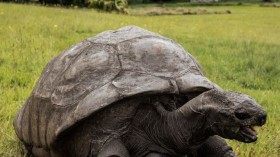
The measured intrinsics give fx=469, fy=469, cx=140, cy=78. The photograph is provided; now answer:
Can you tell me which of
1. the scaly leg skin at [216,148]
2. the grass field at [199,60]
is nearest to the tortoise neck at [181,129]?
the scaly leg skin at [216,148]

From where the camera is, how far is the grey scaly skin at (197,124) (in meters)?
2.25

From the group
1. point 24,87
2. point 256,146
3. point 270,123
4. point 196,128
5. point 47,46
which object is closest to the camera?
point 196,128

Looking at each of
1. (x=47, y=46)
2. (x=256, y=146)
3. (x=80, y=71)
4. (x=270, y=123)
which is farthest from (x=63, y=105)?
(x=47, y=46)

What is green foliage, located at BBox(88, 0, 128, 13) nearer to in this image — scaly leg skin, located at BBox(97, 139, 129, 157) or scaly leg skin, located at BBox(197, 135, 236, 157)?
scaly leg skin, located at BBox(197, 135, 236, 157)

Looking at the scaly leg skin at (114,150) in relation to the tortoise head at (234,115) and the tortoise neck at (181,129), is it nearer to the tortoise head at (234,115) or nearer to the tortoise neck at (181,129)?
the tortoise neck at (181,129)

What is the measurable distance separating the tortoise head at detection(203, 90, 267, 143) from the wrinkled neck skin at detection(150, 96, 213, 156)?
5cm

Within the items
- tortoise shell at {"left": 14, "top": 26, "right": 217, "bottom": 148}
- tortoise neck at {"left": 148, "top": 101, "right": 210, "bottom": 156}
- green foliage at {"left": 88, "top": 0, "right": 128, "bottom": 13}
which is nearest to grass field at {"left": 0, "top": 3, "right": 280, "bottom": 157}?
tortoise shell at {"left": 14, "top": 26, "right": 217, "bottom": 148}

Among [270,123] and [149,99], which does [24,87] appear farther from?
[149,99]

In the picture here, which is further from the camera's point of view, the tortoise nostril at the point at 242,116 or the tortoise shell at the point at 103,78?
the tortoise shell at the point at 103,78

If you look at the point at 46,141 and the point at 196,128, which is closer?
the point at 196,128

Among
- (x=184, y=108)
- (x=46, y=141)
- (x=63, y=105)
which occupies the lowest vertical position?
(x=46, y=141)

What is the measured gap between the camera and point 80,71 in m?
2.98

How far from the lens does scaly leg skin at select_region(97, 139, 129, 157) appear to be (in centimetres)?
258

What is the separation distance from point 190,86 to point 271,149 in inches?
61.0
